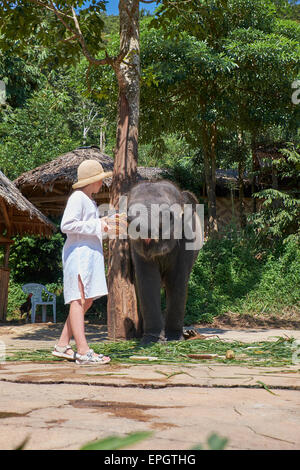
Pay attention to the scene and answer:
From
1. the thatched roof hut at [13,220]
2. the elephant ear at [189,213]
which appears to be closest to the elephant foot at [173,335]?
the elephant ear at [189,213]

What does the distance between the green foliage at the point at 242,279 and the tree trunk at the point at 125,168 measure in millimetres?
3686

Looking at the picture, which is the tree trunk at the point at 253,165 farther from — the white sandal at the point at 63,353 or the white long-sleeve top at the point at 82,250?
the white sandal at the point at 63,353

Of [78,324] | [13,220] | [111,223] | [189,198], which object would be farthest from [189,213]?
[13,220]

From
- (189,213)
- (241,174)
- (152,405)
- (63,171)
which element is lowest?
(152,405)

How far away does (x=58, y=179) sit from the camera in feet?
33.8

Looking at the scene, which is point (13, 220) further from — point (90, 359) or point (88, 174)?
point (90, 359)

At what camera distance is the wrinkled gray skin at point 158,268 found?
16.5ft

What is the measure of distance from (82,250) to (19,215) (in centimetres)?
655

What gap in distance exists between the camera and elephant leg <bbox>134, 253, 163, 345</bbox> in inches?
202

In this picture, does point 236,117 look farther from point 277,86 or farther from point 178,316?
point 178,316

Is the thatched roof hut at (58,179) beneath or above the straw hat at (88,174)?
above

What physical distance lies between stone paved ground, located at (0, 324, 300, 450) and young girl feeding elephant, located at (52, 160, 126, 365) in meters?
0.47
